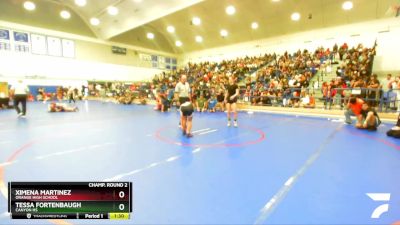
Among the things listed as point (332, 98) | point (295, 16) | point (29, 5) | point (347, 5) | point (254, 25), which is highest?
point (29, 5)

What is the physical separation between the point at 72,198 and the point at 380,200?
141 inches

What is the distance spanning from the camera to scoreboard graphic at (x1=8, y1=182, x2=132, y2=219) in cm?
211

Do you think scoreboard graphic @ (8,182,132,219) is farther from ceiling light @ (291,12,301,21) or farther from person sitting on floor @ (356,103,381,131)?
ceiling light @ (291,12,301,21)

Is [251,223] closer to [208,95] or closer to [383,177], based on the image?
[383,177]

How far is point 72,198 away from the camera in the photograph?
2111 mm

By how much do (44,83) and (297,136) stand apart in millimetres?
22845

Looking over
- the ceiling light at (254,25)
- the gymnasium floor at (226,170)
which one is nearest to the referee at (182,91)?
the gymnasium floor at (226,170)

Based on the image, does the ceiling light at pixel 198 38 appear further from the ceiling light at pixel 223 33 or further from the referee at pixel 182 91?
the referee at pixel 182 91

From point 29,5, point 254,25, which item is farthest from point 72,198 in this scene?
point 29,5

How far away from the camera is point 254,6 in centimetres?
1852

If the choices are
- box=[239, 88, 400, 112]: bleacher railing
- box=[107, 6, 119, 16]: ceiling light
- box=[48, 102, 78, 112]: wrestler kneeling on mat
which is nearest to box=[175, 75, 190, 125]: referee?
box=[239, 88, 400, 112]: bleacher railing

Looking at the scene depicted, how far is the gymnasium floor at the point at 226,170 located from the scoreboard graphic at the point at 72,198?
410mm

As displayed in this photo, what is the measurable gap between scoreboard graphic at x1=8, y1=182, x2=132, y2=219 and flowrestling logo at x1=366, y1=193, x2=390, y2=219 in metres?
2.72

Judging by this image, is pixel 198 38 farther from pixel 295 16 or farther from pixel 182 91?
pixel 182 91
